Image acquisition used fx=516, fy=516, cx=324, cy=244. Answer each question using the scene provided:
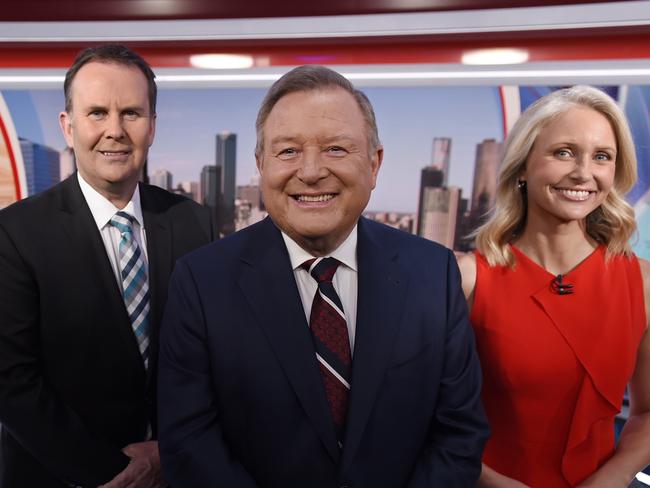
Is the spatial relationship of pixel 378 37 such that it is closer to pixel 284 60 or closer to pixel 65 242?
pixel 284 60

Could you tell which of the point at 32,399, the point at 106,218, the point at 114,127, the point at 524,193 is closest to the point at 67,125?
the point at 114,127

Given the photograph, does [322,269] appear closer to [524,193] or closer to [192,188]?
[524,193]

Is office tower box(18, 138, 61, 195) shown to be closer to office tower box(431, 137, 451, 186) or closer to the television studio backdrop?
the television studio backdrop

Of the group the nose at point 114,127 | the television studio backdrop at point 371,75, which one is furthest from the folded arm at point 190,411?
the television studio backdrop at point 371,75

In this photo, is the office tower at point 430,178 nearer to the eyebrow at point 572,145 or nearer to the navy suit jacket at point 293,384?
the eyebrow at point 572,145

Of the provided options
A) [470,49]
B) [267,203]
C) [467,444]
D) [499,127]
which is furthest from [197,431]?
[499,127]

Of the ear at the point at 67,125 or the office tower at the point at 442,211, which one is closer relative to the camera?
the ear at the point at 67,125

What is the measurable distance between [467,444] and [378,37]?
6.90ft

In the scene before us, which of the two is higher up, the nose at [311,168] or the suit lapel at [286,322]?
the nose at [311,168]

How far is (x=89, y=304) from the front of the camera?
1.61 meters

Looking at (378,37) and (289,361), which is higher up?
(378,37)

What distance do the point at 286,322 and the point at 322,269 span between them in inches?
7.3

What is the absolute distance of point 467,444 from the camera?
4.61 feet

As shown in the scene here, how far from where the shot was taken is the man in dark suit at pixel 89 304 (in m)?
1.54
